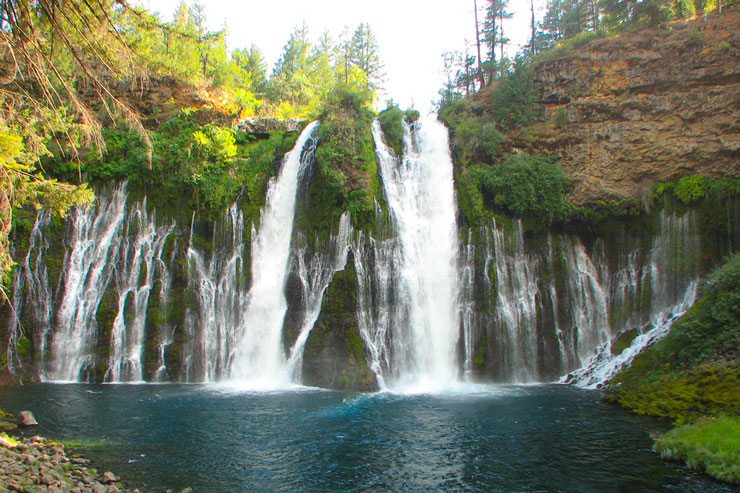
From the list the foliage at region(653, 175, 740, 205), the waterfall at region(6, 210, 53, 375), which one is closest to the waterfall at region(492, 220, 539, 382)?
the foliage at region(653, 175, 740, 205)

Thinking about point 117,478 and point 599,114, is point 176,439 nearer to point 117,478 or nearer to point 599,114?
point 117,478

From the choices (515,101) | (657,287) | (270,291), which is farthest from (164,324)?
(657,287)

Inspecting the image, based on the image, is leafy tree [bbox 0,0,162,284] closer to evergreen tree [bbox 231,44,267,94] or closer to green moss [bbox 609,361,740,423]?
green moss [bbox 609,361,740,423]

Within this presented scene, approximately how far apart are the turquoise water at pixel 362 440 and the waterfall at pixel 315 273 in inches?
118

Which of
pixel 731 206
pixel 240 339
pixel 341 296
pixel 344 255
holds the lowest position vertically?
pixel 240 339

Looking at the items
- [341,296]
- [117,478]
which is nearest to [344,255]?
[341,296]

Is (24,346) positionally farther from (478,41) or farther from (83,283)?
(478,41)

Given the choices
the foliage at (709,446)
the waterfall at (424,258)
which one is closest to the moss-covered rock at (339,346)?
the waterfall at (424,258)

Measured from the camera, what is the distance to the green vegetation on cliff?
9281 millimetres

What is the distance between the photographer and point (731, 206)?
18188mm

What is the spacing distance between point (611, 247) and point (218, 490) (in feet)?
57.8

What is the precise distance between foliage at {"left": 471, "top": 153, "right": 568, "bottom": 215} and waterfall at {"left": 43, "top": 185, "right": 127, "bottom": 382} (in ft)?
49.5

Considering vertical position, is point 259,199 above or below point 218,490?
above

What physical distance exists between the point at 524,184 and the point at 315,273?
922cm
